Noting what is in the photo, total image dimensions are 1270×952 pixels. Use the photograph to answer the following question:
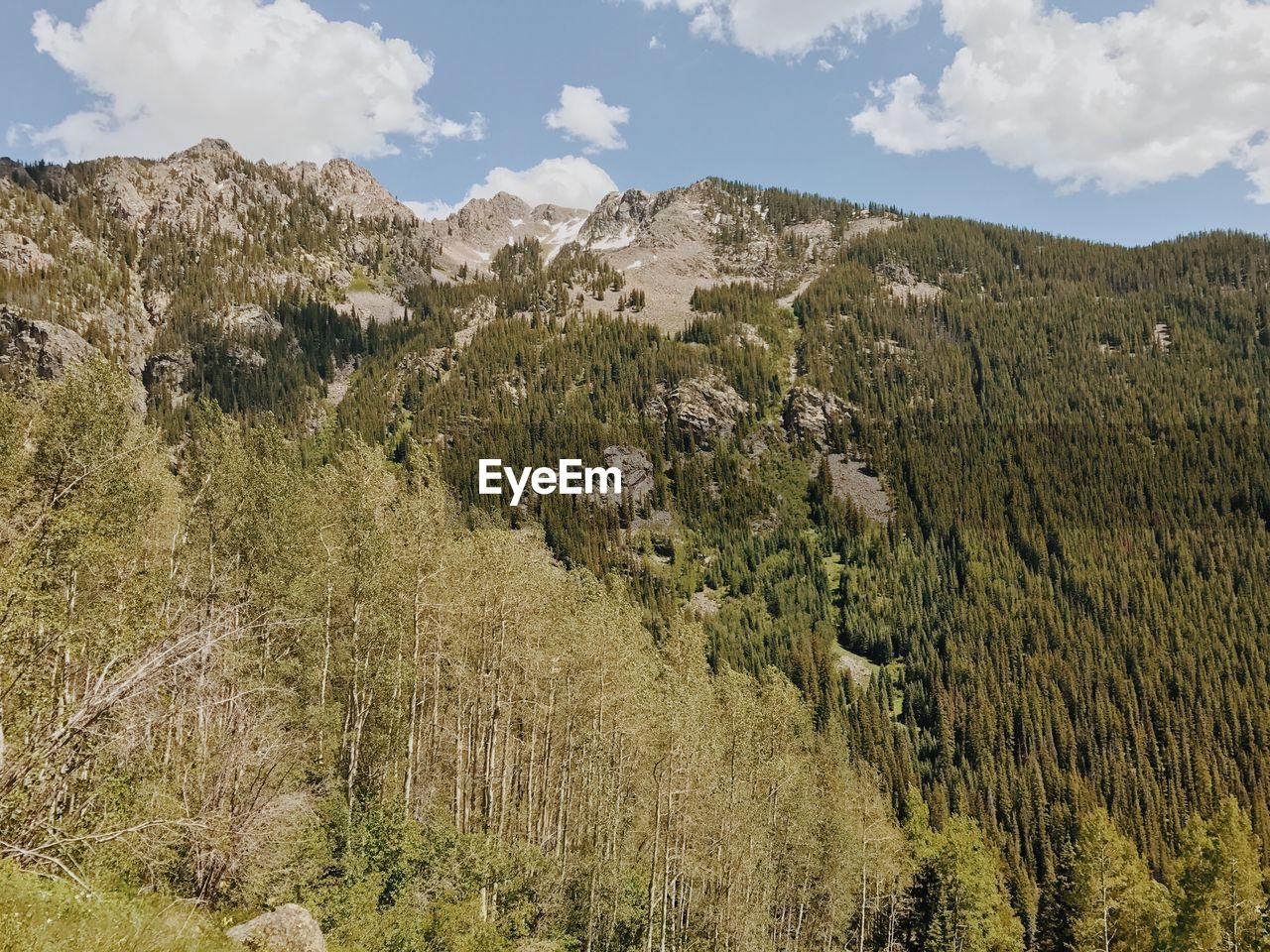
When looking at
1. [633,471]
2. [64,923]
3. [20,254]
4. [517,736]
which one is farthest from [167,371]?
[64,923]

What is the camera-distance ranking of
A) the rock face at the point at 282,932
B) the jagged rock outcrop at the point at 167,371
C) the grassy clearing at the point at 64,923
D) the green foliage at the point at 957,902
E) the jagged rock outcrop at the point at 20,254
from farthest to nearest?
the jagged rock outcrop at the point at 167,371 < the jagged rock outcrop at the point at 20,254 < the green foliage at the point at 957,902 < the rock face at the point at 282,932 < the grassy clearing at the point at 64,923

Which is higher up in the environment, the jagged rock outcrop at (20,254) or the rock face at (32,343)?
the jagged rock outcrop at (20,254)

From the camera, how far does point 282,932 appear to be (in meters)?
16.3

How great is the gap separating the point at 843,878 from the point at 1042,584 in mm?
124582

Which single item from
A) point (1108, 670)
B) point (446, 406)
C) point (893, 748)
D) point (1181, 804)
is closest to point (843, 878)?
point (893, 748)

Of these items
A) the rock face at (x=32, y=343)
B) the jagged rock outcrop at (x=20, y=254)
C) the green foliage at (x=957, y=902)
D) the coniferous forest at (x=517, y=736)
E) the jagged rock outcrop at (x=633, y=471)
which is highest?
the jagged rock outcrop at (x=20, y=254)

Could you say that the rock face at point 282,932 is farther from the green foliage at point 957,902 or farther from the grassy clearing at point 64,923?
the green foliage at point 957,902

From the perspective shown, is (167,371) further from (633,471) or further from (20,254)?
(633,471)

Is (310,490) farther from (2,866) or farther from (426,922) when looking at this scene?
(2,866)

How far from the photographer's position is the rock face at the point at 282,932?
51.2ft

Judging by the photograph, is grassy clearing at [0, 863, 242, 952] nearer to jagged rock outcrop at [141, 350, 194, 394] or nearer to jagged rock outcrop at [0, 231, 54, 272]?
jagged rock outcrop at [141, 350, 194, 394]

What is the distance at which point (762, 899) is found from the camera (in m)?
44.7

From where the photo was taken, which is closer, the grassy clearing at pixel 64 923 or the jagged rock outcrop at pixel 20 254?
the grassy clearing at pixel 64 923

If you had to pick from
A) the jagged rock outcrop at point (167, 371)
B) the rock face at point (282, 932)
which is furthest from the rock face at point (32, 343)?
the rock face at point (282, 932)
